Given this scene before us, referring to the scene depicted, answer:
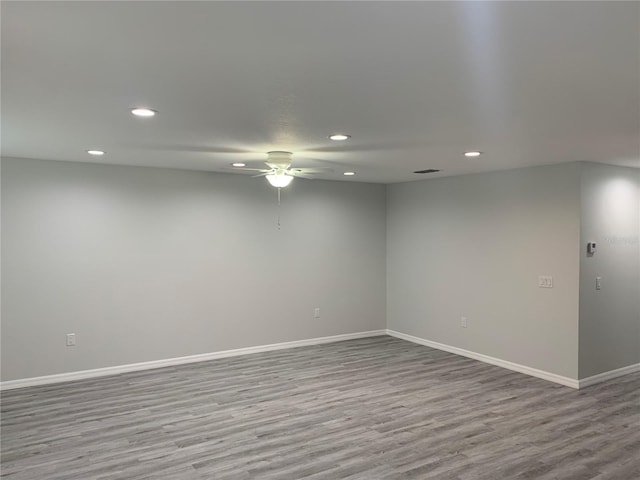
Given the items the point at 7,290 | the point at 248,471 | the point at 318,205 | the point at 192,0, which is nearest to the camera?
the point at 192,0

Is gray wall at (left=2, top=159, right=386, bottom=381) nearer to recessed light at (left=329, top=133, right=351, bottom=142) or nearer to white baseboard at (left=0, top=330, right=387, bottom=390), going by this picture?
white baseboard at (left=0, top=330, right=387, bottom=390)

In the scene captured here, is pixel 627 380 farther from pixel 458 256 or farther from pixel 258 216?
pixel 258 216

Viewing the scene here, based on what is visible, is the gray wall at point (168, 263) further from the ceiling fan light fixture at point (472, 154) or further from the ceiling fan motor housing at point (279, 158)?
the ceiling fan light fixture at point (472, 154)

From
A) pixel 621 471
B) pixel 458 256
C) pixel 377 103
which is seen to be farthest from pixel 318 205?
pixel 621 471

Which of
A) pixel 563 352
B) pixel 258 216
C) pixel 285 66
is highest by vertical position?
pixel 285 66

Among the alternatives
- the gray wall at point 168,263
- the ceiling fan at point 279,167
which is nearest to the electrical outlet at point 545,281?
the gray wall at point 168,263

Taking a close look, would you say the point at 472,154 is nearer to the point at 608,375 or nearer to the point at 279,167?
the point at 279,167

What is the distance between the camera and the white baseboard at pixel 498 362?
485 cm

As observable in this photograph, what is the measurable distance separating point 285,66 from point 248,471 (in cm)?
251

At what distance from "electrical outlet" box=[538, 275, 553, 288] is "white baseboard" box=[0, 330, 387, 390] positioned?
8.88 feet

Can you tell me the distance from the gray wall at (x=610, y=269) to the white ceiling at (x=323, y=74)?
1.03m

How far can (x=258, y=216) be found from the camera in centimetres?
609

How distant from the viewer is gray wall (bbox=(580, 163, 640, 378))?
4.80 meters

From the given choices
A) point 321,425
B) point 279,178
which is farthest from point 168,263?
point 321,425
